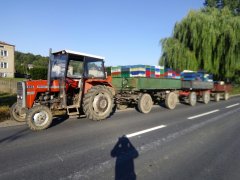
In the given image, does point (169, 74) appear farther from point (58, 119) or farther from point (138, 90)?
point (58, 119)

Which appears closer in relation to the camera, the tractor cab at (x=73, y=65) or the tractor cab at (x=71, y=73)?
the tractor cab at (x=71, y=73)

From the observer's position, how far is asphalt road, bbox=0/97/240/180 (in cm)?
446

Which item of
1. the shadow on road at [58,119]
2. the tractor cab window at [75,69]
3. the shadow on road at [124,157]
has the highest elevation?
the tractor cab window at [75,69]

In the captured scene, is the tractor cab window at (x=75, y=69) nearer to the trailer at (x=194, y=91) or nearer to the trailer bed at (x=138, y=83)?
the trailer bed at (x=138, y=83)

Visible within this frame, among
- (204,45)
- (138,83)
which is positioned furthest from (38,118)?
(204,45)

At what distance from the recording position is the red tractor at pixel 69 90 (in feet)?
26.2

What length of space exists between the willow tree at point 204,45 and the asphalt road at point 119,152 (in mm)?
19271

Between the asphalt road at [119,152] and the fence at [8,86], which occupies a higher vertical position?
the fence at [8,86]

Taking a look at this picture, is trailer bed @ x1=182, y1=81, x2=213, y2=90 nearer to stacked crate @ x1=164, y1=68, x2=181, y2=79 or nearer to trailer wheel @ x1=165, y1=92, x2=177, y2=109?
stacked crate @ x1=164, y1=68, x2=181, y2=79

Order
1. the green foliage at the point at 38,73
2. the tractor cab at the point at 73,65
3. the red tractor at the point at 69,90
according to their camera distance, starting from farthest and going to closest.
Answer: the green foliage at the point at 38,73
the tractor cab at the point at 73,65
the red tractor at the point at 69,90

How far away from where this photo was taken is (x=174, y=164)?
4.96 metres

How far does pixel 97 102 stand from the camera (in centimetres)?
898

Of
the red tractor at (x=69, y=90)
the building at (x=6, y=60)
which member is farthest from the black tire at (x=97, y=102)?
the building at (x=6, y=60)

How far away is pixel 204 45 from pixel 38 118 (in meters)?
23.0
